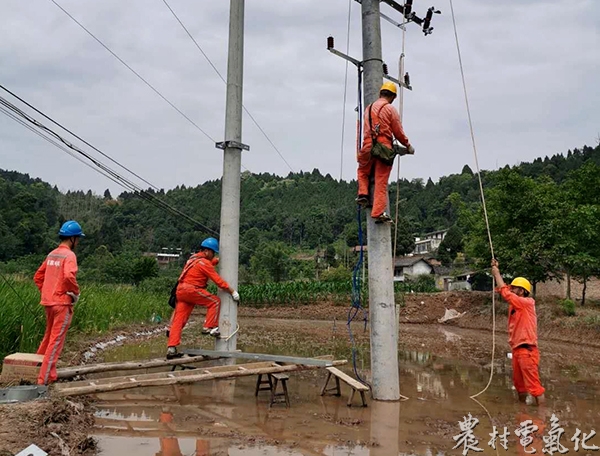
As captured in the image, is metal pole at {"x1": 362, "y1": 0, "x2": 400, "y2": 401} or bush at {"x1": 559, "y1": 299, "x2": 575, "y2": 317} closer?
metal pole at {"x1": 362, "y1": 0, "x2": 400, "y2": 401}

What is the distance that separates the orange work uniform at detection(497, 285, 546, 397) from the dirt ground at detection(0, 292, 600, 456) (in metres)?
1.91

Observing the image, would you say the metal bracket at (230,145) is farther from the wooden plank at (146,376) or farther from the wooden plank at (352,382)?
the wooden plank at (352,382)

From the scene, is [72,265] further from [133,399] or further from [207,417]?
[207,417]

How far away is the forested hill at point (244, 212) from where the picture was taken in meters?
58.3

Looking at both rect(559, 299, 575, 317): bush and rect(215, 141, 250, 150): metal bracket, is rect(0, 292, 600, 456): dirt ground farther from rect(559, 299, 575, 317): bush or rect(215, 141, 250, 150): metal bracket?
rect(215, 141, 250, 150): metal bracket

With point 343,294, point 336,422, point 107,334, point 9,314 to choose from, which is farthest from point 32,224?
point 336,422

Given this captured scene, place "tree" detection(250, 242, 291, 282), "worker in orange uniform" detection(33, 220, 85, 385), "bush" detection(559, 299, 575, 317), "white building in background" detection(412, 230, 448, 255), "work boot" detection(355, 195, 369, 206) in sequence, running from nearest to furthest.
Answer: "worker in orange uniform" detection(33, 220, 85, 385) → "work boot" detection(355, 195, 369, 206) → "bush" detection(559, 299, 575, 317) → "tree" detection(250, 242, 291, 282) → "white building in background" detection(412, 230, 448, 255)

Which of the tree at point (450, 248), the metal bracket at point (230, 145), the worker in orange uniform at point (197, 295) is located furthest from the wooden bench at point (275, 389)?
the tree at point (450, 248)

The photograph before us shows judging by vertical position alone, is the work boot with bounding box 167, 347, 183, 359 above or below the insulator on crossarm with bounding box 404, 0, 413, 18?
below

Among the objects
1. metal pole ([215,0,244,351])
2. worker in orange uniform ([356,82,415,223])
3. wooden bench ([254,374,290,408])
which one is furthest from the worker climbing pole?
metal pole ([215,0,244,351])

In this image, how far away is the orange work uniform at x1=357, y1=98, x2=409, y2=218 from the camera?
23.4 feet

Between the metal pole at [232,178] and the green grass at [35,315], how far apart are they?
2858 millimetres

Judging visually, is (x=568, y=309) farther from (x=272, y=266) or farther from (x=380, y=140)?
(x=272, y=266)

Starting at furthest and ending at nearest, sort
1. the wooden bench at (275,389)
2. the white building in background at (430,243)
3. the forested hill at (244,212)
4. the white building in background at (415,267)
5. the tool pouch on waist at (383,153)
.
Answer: the white building in background at (430,243) → the white building in background at (415,267) → the forested hill at (244,212) → the tool pouch on waist at (383,153) → the wooden bench at (275,389)
